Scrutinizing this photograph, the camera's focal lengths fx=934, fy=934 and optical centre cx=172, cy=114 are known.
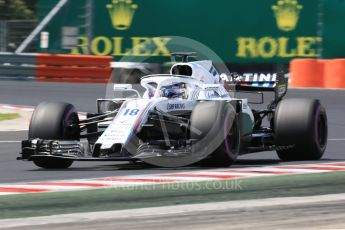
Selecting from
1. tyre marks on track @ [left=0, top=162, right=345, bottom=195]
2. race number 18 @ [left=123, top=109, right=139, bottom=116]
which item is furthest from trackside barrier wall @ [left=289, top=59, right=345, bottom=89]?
race number 18 @ [left=123, top=109, right=139, bottom=116]

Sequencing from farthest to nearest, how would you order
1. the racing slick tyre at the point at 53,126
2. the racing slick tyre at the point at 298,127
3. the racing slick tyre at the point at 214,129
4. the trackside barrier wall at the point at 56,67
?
the trackside barrier wall at the point at 56,67 → the racing slick tyre at the point at 298,127 → the racing slick tyre at the point at 53,126 → the racing slick tyre at the point at 214,129

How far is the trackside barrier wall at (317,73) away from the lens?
24609 millimetres

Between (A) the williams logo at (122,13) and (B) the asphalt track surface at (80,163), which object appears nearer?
(B) the asphalt track surface at (80,163)

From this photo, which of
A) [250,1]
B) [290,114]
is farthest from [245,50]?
[290,114]

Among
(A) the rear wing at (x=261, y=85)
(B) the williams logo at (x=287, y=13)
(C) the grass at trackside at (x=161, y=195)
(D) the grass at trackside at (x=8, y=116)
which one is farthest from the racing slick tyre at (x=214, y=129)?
(B) the williams logo at (x=287, y=13)

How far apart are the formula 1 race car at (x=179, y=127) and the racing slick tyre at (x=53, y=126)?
12 millimetres

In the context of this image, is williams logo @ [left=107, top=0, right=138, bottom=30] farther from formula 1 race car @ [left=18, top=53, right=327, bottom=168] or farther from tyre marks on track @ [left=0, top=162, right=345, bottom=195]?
tyre marks on track @ [left=0, top=162, right=345, bottom=195]

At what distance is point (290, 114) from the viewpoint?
466 inches

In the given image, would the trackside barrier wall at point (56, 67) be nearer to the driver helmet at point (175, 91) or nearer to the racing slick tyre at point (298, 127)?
the racing slick tyre at point (298, 127)

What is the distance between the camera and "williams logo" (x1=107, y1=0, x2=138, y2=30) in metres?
27.1

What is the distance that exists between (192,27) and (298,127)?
14.7m

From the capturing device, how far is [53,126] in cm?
1127

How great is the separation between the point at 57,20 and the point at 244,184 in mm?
18475

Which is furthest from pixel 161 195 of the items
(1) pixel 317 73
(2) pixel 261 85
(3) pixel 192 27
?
(3) pixel 192 27
